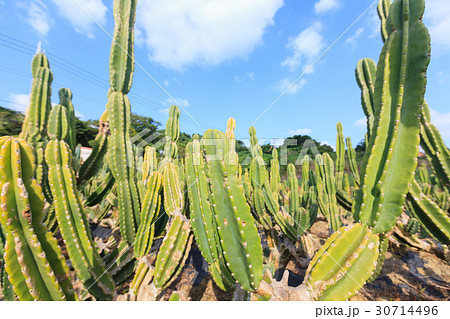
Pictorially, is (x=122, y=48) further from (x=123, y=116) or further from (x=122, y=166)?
(x=122, y=166)

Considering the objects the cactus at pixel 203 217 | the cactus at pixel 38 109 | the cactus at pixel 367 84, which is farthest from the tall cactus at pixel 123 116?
the cactus at pixel 367 84

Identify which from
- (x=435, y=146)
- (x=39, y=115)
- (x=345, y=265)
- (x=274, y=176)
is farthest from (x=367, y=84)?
(x=39, y=115)

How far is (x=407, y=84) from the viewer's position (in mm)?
1125

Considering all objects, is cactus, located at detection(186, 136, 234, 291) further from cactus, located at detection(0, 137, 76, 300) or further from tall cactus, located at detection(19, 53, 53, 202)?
tall cactus, located at detection(19, 53, 53, 202)

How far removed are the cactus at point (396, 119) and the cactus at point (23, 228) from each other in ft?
5.84

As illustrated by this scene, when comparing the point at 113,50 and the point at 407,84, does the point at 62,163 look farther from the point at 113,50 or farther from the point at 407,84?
the point at 407,84

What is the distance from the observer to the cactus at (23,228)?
967 mm

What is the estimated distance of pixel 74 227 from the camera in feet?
4.64

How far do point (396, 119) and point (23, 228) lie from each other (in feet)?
6.79

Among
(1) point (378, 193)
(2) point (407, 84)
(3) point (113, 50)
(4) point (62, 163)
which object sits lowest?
(1) point (378, 193)

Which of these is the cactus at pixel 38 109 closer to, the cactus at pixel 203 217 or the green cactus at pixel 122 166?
the green cactus at pixel 122 166

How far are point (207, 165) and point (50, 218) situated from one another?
2255mm
